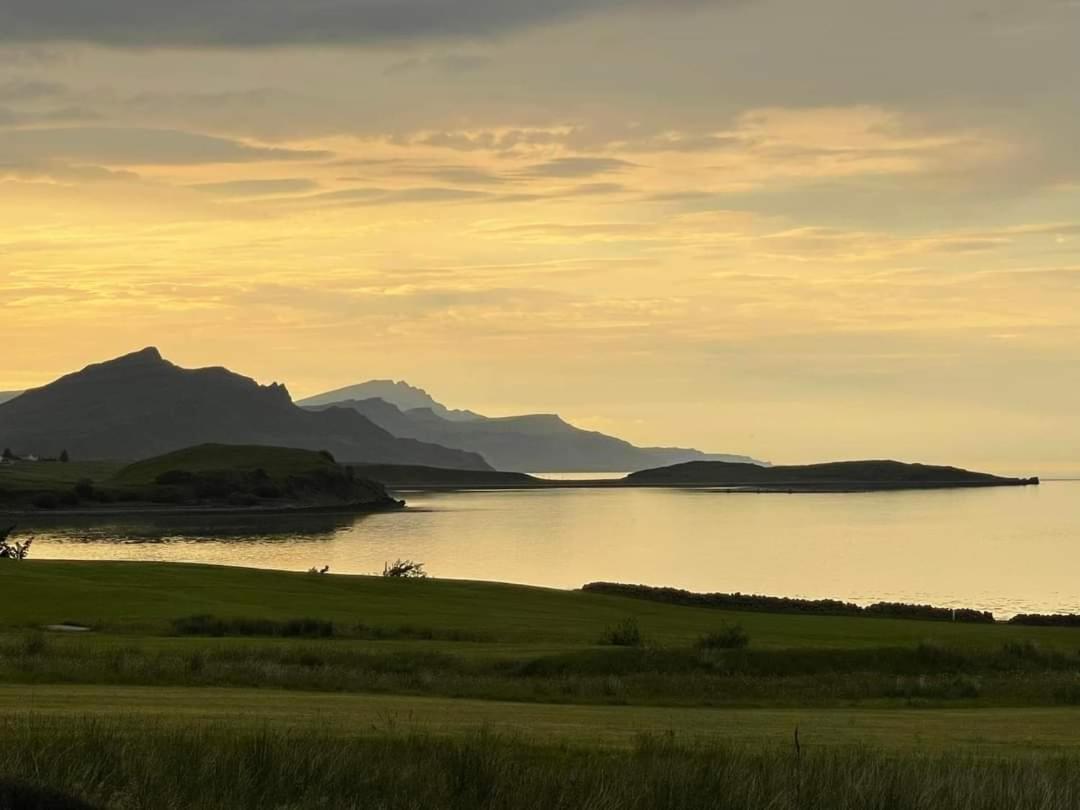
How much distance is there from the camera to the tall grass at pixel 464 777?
1341cm

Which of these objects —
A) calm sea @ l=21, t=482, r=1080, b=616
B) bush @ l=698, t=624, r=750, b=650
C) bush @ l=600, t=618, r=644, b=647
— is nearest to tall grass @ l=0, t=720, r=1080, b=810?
bush @ l=698, t=624, r=750, b=650

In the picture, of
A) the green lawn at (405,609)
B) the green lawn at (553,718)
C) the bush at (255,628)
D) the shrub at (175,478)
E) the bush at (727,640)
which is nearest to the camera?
the green lawn at (553,718)

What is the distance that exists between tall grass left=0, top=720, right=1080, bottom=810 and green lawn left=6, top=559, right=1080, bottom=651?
76.7ft

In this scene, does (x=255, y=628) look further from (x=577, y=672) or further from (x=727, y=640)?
(x=727, y=640)

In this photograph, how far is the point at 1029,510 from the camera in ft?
625

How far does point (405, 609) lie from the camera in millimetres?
47594

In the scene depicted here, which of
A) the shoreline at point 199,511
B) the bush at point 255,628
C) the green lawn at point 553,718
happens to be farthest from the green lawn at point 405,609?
the shoreline at point 199,511

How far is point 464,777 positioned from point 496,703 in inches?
405

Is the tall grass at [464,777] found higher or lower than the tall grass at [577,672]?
higher

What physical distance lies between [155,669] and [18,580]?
24243 millimetres

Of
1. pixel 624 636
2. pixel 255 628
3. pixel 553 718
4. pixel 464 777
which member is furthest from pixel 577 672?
pixel 464 777

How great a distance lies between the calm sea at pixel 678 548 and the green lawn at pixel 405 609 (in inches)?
769

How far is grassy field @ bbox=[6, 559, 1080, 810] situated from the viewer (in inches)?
548

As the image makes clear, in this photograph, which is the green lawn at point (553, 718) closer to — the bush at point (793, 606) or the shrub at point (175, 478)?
the bush at point (793, 606)
